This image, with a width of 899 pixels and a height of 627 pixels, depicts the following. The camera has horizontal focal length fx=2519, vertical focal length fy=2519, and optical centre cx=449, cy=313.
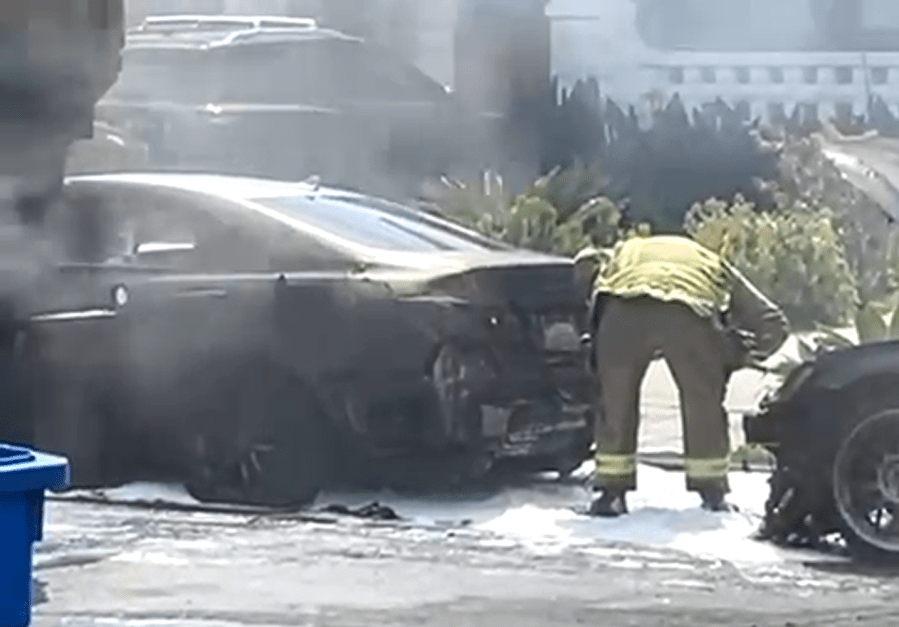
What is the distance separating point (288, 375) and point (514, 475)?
103 cm

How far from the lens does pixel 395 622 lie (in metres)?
7.22

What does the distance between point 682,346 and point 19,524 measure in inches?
192

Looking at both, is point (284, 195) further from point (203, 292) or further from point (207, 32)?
point (207, 32)

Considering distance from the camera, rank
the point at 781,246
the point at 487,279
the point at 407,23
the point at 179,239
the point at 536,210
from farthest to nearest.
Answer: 1. the point at 781,246
2. the point at 536,210
3. the point at 179,239
4. the point at 487,279
5. the point at 407,23

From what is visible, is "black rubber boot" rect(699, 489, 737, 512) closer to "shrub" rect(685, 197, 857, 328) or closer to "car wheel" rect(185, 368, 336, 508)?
"car wheel" rect(185, 368, 336, 508)

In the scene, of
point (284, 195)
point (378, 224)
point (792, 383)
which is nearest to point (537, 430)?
point (378, 224)

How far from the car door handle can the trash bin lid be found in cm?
489

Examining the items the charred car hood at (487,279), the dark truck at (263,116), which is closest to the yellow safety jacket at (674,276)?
the charred car hood at (487,279)

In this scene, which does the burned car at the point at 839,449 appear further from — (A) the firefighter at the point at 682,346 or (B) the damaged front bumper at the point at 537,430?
(B) the damaged front bumper at the point at 537,430

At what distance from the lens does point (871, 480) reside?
823 cm

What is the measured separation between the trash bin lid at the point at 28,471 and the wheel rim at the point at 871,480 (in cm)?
415

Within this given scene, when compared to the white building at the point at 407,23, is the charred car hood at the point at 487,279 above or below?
below

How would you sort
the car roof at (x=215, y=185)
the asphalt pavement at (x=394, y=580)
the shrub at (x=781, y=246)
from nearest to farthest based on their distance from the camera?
the asphalt pavement at (x=394, y=580) < the car roof at (x=215, y=185) < the shrub at (x=781, y=246)

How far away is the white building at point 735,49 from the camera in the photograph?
24.3 feet
